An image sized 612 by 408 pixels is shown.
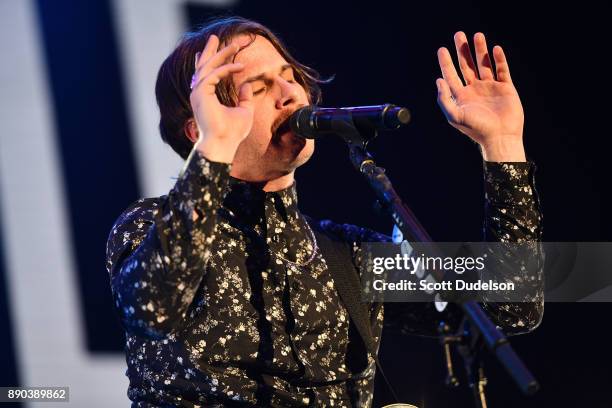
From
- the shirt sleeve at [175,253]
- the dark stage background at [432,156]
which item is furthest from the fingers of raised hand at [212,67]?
the dark stage background at [432,156]

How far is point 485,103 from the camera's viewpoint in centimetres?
180

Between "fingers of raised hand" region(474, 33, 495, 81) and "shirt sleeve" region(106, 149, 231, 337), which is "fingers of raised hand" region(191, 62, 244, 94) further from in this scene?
"fingers of raised hand" region(474, 33, 495, 81)

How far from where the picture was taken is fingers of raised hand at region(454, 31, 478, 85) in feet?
5.95

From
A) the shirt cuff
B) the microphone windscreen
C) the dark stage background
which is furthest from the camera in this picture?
the dark stage background

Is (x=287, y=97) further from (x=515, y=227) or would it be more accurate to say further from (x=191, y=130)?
(x=515, y=227)

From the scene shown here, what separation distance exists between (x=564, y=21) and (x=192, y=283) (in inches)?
71.9

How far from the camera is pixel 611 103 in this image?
8.29ft

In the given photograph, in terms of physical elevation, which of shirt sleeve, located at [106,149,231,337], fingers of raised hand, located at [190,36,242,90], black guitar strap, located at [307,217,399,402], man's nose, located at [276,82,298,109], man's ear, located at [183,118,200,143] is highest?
fingers of raised hand, located at [190,36,242,90]

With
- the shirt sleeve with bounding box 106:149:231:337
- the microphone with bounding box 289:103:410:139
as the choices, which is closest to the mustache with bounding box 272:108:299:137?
the microphone with bounding box 289:103:410:139

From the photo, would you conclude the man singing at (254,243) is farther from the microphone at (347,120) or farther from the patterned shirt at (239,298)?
the microphone at (347,120)

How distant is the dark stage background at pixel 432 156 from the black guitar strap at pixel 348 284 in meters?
0.72

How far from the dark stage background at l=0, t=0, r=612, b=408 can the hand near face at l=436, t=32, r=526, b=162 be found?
84 centimetres

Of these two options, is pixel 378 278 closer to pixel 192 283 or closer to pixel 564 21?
pixel 192 283

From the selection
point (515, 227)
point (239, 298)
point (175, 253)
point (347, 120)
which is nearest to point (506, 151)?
point (515, 227)
